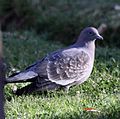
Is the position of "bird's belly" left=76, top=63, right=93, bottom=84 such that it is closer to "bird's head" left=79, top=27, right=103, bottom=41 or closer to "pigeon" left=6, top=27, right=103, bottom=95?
"pigeon" left=6, top=27, right=103, bottom=95

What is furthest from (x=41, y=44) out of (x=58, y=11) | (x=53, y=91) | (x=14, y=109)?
(x=14, y=109)

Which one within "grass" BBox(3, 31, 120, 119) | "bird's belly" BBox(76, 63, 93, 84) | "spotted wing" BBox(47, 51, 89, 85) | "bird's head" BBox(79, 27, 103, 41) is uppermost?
"bird's head" BBox(79, 27, 103, 41)

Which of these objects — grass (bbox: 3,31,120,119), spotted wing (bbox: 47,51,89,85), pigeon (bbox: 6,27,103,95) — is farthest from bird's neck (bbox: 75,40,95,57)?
grass (bbox: 3,31,120,119)

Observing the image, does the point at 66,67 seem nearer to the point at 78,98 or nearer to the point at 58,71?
the point at 58,71

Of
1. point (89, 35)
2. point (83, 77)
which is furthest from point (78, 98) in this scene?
point (89, 35)

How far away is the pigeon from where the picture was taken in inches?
262

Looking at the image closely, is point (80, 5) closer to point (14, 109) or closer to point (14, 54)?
point (14, 54)

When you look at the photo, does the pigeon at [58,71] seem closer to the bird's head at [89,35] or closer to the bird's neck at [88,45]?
the bird's neck at [88,45]

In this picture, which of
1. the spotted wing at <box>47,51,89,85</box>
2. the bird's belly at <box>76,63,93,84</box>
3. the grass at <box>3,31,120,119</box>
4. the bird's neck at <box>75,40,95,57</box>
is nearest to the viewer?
the grass at <box>3,31,120,119</box>

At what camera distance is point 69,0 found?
43.8 feet

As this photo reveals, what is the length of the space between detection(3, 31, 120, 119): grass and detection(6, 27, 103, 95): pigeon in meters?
0.13

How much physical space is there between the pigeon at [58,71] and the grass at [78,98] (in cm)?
13

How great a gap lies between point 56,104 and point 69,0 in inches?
284

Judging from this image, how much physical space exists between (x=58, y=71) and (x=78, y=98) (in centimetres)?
39
